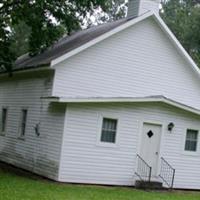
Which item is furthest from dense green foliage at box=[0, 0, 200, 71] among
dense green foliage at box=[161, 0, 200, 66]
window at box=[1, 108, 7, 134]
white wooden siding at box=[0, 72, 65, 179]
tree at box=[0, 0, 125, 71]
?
dense green foliage at box=[161, 0, 200, 66]

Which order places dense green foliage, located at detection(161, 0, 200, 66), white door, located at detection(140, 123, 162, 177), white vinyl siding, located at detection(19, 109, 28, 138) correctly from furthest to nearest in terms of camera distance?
dense green foliage, located at detection(161, 0, 200, 66), white vinyl siding, located at detection(19, 109, 28, 138), white door, located at detection(140, 123, 162, 177)

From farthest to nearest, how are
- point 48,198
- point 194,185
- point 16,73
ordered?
point 16,73 → point 194,185 → point 48,198

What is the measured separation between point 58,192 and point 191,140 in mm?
7913

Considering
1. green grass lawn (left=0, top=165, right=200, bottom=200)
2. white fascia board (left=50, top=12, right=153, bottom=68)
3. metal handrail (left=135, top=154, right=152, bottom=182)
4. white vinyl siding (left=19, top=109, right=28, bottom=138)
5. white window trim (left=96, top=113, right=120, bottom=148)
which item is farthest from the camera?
white vinyl siding (left=19, top=109, right=28, bottom=138)

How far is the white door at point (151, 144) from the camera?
798 inches

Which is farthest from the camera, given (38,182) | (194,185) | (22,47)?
(22,47)

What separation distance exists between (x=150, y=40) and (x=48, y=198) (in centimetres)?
944

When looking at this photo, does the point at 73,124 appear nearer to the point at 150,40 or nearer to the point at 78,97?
the point at 78,97

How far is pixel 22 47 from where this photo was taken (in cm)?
5653

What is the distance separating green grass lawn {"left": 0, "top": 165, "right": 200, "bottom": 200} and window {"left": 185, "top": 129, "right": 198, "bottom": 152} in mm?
2236

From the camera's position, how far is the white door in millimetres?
20266

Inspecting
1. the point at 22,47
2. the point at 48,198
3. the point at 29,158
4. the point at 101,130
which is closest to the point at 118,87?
the point at 101,130

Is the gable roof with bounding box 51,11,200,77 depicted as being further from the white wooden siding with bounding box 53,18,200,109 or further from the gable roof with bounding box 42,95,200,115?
the gable roof with bounding box 42,95,200,115

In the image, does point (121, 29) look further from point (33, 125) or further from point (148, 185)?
point (148, 185)
